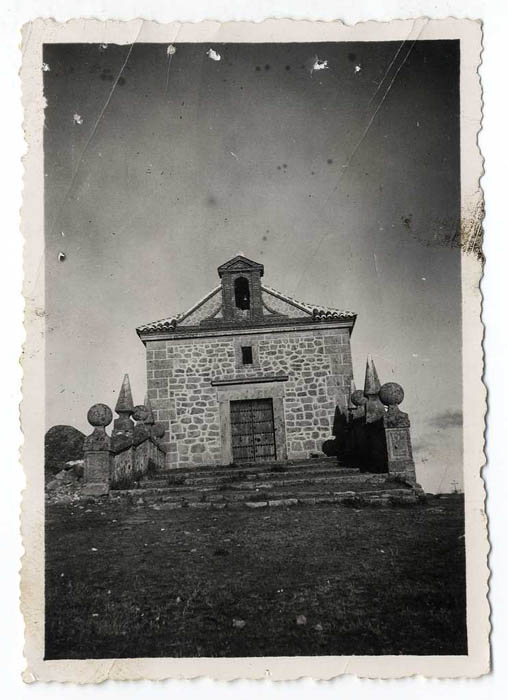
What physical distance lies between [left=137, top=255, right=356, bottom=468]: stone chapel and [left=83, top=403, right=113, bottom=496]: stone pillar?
15.9ft

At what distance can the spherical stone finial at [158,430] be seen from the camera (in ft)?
40.2

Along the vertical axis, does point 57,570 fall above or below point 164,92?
below

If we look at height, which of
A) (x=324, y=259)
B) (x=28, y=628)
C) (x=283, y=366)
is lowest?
(x=28, y=628)

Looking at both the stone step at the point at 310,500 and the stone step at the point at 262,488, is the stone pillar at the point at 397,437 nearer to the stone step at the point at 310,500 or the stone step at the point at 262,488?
the stone step at the point at 262,488

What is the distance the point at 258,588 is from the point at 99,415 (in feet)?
14.7

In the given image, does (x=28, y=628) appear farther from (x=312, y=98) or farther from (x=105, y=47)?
(x=312, y=98)

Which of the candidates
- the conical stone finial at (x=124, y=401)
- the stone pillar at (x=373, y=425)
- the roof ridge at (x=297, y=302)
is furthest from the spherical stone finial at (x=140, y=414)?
the stone pillar at (x=373, y=425)

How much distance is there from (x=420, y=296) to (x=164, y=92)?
4.11 metres

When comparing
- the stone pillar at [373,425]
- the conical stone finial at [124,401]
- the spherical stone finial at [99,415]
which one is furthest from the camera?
the conical stone finial at [124,401]

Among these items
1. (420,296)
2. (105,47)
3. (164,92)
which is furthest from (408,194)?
(105,47)

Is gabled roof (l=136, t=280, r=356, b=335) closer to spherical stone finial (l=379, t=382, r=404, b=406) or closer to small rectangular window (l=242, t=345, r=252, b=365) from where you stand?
small rectangular window (l=242, t=345, r=252, b=365)

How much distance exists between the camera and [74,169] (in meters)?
5.76

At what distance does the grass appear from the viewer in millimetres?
3789

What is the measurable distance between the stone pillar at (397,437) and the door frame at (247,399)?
16.5 ft
